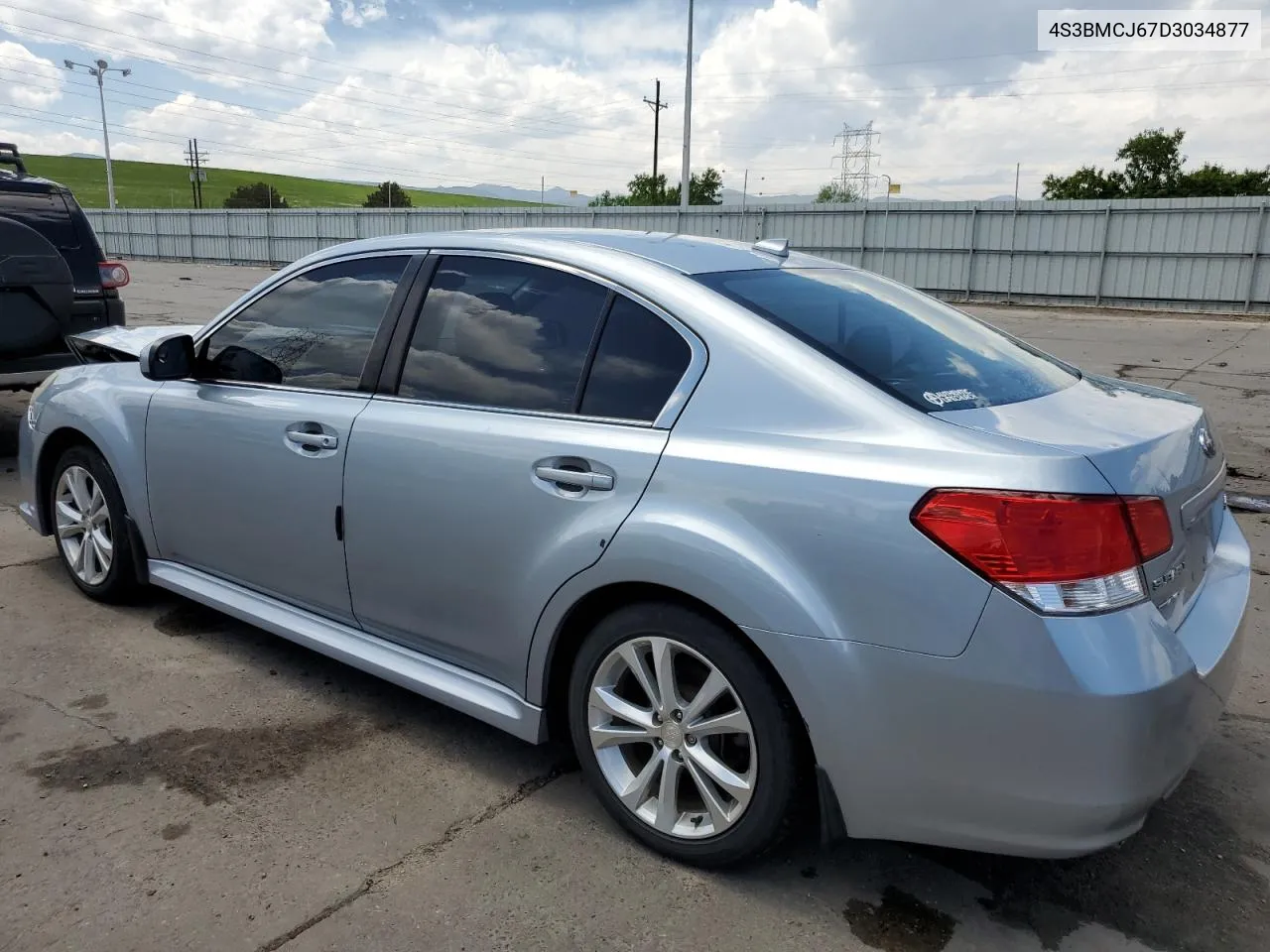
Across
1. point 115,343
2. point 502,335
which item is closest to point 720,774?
point 502,335

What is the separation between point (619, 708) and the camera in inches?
103

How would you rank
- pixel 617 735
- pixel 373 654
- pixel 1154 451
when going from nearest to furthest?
pixel 1154 451 < pixel 617 735 < pixel 373 654

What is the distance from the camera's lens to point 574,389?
2.74 meters

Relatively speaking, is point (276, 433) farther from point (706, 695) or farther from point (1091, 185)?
point (1091, 185)

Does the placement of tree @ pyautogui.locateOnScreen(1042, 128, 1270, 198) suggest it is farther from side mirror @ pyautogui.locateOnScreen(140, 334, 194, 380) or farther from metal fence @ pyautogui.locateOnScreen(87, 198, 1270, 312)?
side mirror @ pyautogui.locateOnScreen(140, 334, 194, 380)

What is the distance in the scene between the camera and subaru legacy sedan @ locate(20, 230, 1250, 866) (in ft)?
6.73

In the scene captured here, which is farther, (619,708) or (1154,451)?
(619,708)

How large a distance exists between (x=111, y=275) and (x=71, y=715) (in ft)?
17.0

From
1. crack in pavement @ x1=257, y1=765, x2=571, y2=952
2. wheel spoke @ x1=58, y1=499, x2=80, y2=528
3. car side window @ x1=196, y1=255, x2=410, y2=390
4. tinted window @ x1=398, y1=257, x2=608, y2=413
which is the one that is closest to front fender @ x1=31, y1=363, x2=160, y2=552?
wheel spoke @ x1=58, y1=499, x2=80, y2=528

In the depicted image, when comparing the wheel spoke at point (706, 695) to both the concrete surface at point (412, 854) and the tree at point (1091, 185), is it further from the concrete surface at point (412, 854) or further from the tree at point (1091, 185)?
the tree at point (1091, 185)

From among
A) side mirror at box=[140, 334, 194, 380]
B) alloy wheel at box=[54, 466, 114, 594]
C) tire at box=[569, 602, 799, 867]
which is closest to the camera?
tire at box=[569, 602, 799, 867]

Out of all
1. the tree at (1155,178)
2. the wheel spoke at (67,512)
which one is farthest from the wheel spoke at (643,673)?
the tree at (1155,178)

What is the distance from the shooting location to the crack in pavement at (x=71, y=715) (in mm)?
3252

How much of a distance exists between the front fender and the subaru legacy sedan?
1.15 feet
